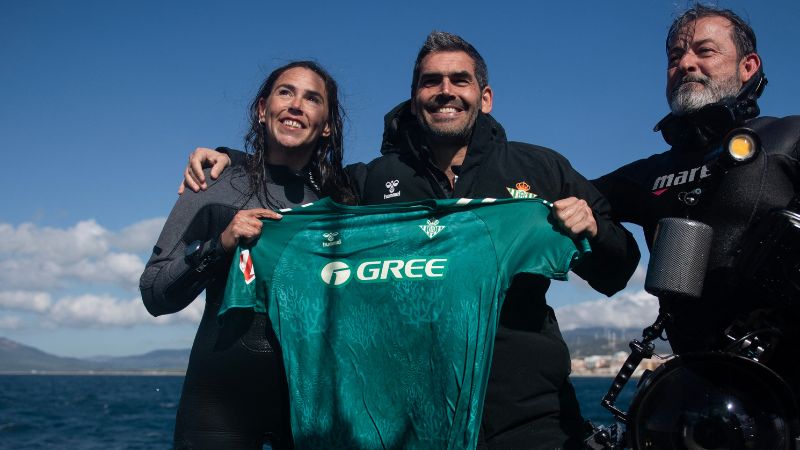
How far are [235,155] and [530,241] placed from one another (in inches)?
76.3

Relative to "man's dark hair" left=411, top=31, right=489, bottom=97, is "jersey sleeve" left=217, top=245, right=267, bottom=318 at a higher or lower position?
lower

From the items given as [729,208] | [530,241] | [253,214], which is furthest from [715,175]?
[253,214]

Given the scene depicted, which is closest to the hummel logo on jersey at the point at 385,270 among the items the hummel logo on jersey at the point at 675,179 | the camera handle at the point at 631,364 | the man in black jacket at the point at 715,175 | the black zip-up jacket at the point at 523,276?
the black zip-up jacket at the point at 523,276

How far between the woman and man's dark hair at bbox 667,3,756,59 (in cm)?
214

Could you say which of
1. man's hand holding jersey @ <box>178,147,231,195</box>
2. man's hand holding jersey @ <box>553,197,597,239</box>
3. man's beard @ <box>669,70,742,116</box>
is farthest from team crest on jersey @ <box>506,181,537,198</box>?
man's hand holding jersey @ <box>178,147,231,195</box>

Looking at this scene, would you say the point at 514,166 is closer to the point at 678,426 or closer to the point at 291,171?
the point at 291,171

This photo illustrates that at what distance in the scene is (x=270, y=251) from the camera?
4.37 meters

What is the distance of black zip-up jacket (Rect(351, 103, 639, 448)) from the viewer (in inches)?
153

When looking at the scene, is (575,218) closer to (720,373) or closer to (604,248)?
(604,248)

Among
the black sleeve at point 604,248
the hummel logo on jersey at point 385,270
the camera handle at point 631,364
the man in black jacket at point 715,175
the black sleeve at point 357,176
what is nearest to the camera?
the camera handle at point 631,364

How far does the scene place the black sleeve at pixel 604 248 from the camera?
3.98 meters

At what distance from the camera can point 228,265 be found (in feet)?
14.3

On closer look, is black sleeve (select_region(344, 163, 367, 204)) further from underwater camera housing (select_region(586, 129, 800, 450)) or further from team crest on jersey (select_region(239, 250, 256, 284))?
underwater camera housing (select_region(586, 129, 800, 450))

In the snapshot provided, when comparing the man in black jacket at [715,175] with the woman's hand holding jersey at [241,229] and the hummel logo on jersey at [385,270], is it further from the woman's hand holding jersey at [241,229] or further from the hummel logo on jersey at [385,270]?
the woman's hand holding jersey at [241,229]
